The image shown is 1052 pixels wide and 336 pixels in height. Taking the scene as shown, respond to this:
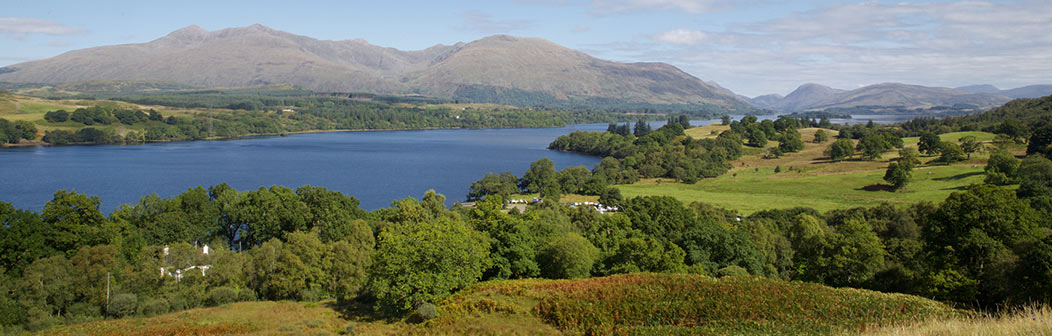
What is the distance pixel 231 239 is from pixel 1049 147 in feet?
277

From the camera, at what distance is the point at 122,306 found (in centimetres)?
2769

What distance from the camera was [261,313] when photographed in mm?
25672

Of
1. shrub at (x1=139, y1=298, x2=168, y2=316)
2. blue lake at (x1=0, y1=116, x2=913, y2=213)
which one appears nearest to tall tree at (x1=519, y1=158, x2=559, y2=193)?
blue lake at (x1=0, y1=116, x2=913, y2=213)

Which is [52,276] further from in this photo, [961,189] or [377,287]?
[961,189]

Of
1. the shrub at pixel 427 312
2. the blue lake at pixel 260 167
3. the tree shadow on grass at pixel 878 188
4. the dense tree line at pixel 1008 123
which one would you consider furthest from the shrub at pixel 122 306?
the dense tree line at pixel 1008 123

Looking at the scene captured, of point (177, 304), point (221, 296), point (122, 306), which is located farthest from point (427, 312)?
point (122, 306)

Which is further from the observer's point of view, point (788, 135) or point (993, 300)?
point (788, 135)

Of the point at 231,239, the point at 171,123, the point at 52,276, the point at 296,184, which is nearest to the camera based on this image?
the point at 52,276

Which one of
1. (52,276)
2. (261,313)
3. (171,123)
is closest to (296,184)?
(52,276)

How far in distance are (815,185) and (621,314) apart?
62.6m

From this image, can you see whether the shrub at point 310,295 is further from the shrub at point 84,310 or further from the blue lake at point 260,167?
the blue lake at point 260,167

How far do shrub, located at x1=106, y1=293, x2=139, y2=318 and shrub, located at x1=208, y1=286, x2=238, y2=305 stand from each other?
3.09 meters

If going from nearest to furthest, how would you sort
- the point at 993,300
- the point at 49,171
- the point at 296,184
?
the point at 993,300 → the point at 296,184 → the point at 49,171

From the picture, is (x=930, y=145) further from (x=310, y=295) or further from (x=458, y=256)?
(x=310, y=295)
